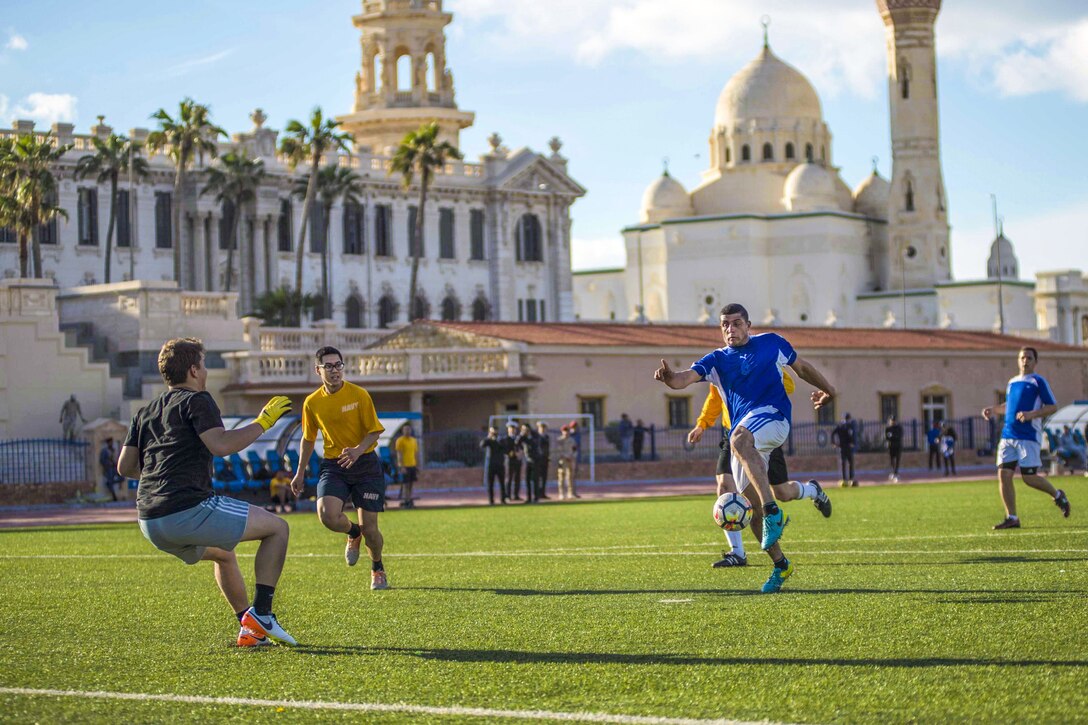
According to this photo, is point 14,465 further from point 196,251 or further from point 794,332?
point 196,251

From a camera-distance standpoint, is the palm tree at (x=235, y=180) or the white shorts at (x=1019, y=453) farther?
the palm tree at (x=235, y=180)

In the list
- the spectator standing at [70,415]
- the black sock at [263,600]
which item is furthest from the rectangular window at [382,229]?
the black sock at [263,600]

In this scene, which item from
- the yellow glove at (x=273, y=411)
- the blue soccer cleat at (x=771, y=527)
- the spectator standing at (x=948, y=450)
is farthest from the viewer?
the spectator standing at (x=948, y=450)

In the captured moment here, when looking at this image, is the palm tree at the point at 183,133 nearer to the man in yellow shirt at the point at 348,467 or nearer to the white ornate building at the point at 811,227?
the white ornate building at the point at 811,227

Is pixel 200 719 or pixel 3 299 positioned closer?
pixel 200 719

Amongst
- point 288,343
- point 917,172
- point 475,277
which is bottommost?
point 288,343

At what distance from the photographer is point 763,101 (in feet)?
357

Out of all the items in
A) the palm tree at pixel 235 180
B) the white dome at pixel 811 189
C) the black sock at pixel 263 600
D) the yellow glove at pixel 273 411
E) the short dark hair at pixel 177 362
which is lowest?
the black sock at pixel 263 600

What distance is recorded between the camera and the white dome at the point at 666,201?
11038 cm

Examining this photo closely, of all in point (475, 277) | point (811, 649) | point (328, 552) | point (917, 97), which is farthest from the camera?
point (917, 97)

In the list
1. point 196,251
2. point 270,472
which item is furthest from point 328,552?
point 196,251

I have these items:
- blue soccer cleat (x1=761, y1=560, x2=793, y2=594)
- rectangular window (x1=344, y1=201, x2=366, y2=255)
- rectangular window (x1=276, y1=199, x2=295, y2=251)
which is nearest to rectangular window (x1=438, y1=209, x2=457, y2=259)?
rectangular window (x1=344, y1=201, x2=366, y2=255)

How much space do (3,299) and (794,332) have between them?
27.0 meters

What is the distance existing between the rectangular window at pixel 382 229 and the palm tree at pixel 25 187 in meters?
20.8
